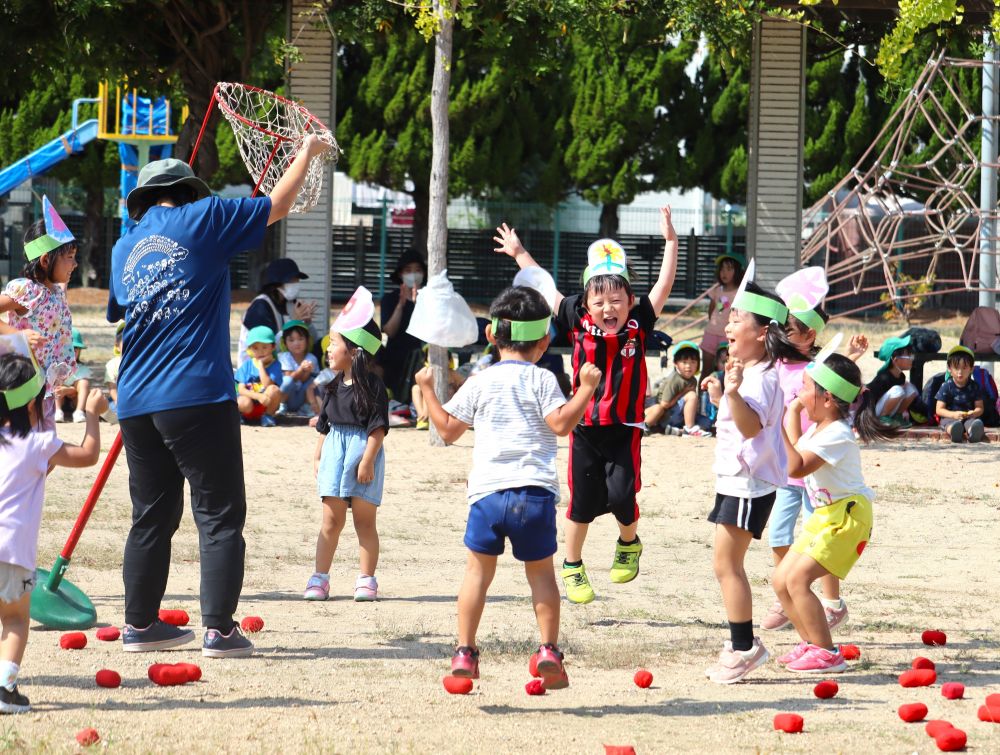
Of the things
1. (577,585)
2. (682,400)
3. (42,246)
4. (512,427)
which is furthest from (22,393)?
(682,400)

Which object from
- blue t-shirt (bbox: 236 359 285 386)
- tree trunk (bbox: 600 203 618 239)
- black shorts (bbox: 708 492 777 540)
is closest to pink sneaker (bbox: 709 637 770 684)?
black shorts (bbox: 708 492 777 540)

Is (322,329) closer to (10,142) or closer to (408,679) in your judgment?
(408,679)

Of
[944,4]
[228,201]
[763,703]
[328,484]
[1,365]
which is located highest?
[944,4]

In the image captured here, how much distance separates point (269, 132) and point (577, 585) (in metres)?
2.55

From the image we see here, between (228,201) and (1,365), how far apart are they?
1091 millimetres

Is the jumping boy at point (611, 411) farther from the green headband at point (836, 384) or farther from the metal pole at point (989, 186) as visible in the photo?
the metal pole at point (989, 186)

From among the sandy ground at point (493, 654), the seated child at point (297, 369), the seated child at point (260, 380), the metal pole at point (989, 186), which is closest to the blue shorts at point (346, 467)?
the sandy ground at point (493, 654)

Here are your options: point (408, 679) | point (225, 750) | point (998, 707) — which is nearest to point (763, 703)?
point (998, 707)

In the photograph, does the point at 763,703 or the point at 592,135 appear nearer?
the point at 763,703

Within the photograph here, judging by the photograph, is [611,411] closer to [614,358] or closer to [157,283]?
[614,358]

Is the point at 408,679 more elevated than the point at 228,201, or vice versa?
the point at 228,201

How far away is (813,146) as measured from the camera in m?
30.8

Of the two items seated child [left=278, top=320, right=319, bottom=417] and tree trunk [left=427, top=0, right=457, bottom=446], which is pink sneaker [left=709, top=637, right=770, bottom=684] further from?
seated child [left=278, top=320, right=319, bottom=417]

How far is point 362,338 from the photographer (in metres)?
7.06
